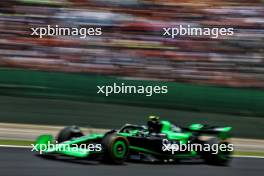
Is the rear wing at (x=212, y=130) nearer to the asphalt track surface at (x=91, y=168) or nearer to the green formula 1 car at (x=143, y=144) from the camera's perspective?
the green formula 1 car at (x=143, y=144)

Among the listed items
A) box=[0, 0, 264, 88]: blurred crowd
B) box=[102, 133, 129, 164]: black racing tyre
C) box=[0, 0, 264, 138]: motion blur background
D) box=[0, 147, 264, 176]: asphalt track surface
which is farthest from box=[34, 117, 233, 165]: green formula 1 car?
box=[0, 0, 264, 88]: blurred crowd

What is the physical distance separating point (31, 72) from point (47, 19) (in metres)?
1.91

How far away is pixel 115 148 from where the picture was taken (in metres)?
7.46

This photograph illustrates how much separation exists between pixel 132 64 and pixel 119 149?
216 inches

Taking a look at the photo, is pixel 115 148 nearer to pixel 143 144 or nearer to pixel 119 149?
pixel 119 149

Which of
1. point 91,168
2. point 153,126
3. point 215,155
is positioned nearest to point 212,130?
point 215,155

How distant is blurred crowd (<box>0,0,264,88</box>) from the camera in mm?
12805

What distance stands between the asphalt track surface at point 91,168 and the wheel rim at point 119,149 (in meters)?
0.16

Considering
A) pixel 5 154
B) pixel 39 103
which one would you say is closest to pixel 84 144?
pixel 5 154

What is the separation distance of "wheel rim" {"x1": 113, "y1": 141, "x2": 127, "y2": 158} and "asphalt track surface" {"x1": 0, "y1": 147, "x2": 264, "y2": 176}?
0.53ft

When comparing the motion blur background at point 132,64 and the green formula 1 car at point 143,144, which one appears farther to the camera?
the motion blur background at point 132,64

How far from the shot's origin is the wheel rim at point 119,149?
Result: 748cm

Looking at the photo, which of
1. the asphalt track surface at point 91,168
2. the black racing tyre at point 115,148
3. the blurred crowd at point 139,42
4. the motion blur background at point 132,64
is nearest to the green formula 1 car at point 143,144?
the black racing tyre at point 115,148

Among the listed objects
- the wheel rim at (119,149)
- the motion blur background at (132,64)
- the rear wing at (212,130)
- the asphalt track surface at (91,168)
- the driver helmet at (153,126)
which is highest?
the motion blur background at (132,64)
